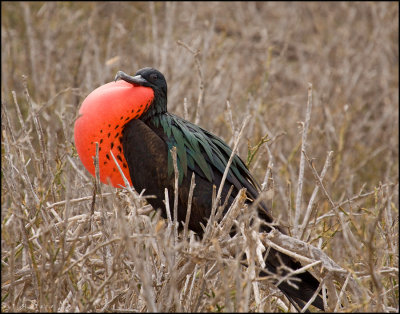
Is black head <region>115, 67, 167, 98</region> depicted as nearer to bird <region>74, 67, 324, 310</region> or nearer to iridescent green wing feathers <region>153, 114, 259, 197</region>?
bird <region>74, 67, 324, 310</region>

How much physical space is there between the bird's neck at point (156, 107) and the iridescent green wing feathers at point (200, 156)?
8cm

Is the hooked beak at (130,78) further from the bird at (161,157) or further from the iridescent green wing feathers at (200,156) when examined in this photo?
the iridescent green wing feathers at (200,156)

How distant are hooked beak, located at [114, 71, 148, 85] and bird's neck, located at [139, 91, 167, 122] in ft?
0.26

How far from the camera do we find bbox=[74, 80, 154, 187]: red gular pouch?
2.75 m

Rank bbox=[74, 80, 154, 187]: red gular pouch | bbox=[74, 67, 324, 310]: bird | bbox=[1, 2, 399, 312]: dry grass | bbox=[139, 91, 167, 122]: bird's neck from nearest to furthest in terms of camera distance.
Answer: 1. bbox=[74, 80, 154, 187]: red gular pouch
2. bbox=[74, 67, 324, 310]: bird
3. bbox=[139, 91, 167, 122]: bird's neck
4. bbox=[1, 2, 399, 312]: dry grass

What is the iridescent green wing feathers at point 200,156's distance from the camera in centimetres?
288

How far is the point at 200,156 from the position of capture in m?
2.89

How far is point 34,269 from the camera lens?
2104 millimetres

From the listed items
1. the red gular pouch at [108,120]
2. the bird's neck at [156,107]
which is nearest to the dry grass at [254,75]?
the red gular pouch at [108,120]

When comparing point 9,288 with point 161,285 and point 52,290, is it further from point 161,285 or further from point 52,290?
point 161,285

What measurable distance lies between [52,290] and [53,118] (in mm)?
2152

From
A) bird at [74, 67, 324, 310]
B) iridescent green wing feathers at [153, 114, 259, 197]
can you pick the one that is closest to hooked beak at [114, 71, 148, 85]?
bird at [74, 67, 324, 310]

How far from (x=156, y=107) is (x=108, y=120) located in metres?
0.31

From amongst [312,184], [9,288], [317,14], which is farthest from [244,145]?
[317,14]
